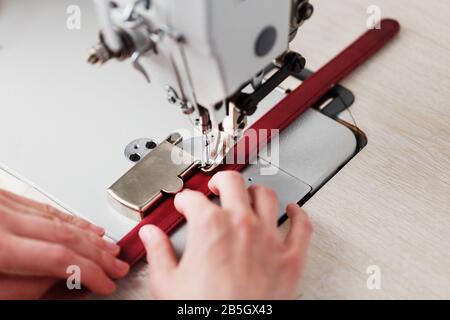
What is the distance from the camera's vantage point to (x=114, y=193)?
41.6 inches

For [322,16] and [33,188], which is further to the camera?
[322,16]

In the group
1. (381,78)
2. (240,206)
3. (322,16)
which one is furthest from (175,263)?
(322,16)

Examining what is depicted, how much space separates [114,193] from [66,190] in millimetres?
92

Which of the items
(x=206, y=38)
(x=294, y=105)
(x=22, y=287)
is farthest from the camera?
(x=294, y=105)

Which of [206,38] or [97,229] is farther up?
[206,38]

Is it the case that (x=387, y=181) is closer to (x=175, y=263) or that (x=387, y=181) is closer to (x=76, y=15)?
(x=175, y=263)

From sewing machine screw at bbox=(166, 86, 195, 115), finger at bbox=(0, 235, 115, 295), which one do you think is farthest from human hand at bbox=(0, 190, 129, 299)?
sewing machine screw at bbox=(166, 86, 195, 115)

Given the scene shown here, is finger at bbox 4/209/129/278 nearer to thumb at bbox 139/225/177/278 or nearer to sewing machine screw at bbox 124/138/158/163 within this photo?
thumb at bbox 139/225/177/278

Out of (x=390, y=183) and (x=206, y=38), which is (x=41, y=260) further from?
(x=390, y=183)

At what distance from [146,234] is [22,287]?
0.19 m

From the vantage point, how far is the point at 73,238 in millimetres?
938

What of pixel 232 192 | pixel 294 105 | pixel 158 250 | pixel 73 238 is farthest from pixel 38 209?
pixel 294 105

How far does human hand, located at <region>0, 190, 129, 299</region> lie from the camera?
0.89 metres

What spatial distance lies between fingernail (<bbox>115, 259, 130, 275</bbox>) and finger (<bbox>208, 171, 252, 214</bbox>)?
0.17 m
